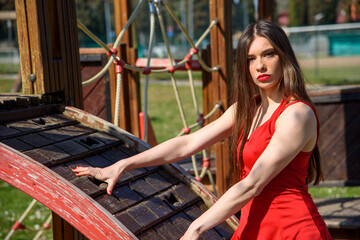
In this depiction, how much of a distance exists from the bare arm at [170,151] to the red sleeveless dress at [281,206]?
232 millimetres

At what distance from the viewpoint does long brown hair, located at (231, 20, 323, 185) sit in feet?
5.96

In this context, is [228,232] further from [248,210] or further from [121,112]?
[121,112]

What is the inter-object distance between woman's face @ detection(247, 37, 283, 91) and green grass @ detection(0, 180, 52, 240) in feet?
10.1

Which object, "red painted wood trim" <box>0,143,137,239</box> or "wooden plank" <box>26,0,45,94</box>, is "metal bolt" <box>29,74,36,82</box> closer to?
"wooden plank" <box>26,0,45,94</box>

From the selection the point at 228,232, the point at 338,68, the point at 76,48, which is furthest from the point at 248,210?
the point at 338,68

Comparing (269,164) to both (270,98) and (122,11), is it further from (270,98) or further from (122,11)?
(122,11)

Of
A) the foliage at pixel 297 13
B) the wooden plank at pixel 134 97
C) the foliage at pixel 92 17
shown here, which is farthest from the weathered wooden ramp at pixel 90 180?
the foliage at pixel 297 13

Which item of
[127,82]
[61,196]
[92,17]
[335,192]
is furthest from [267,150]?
[92,17]

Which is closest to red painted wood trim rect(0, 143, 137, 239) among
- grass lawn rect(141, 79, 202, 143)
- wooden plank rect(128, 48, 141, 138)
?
wooden plank rect(128, 48, 141, 138)

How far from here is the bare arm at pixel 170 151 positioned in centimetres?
193

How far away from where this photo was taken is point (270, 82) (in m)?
1.84

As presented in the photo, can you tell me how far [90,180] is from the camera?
193 centimetres

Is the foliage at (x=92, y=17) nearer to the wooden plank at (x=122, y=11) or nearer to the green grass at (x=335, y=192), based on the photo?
the green grass at (x=335, y=192)

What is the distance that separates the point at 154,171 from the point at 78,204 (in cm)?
58
